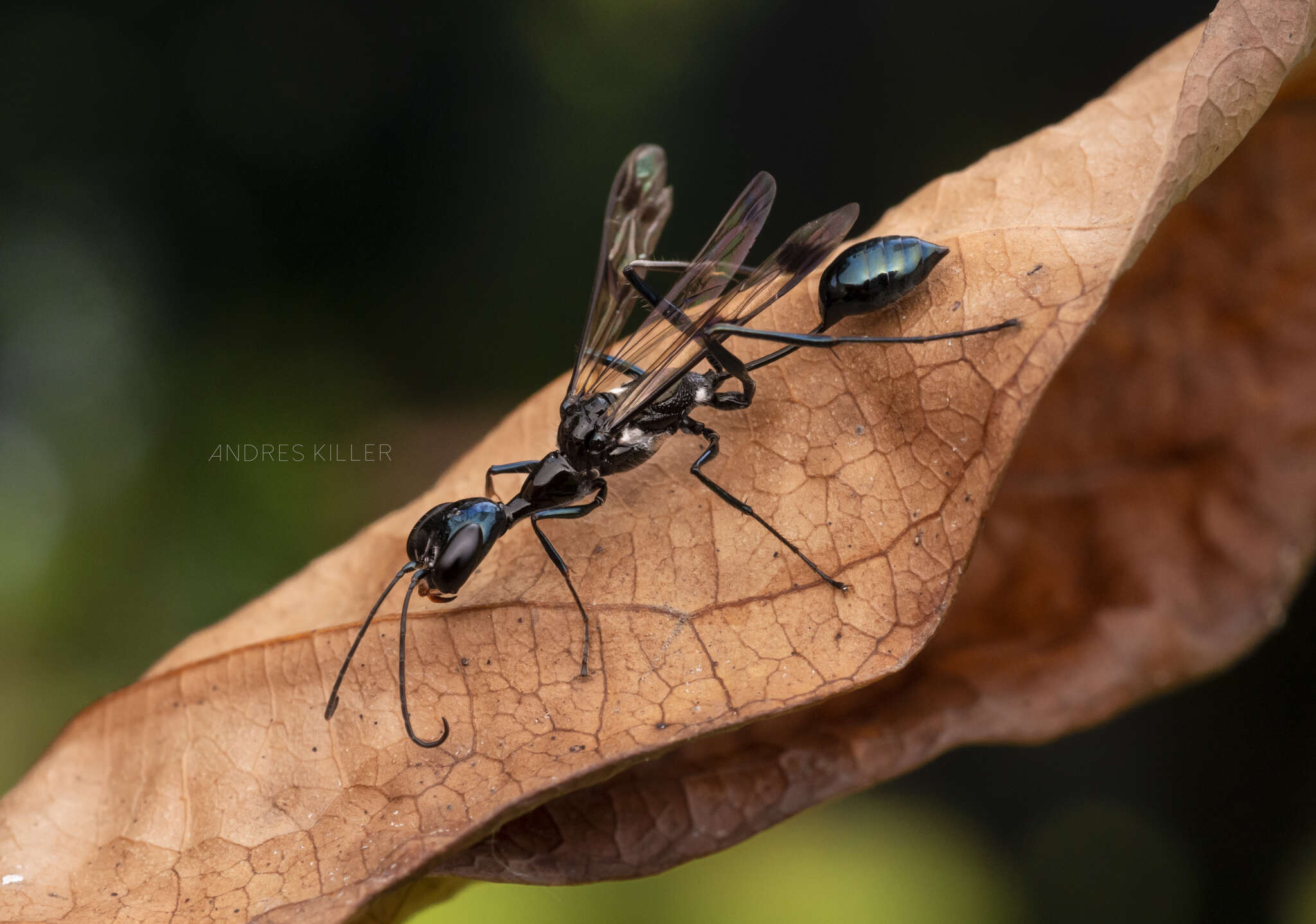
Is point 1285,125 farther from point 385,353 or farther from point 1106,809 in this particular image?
point 385,353

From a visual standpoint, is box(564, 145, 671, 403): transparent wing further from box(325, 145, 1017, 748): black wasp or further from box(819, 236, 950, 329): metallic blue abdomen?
box(819, 236, 950, 329): metallic blue abdomen

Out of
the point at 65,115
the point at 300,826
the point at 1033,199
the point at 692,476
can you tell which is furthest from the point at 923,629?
the point at 65,115

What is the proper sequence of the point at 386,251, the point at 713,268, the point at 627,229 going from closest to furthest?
the point at 713,268 < the point at 627,229 < the point at 386,251

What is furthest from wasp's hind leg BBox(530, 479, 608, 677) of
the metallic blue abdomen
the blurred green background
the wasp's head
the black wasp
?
the blurred green background

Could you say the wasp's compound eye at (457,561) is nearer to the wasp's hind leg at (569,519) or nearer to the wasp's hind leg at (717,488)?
the wasp's hind leg at (569,519)

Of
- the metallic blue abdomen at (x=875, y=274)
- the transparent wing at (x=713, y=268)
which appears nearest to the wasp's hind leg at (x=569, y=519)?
→ the transparent wing at (x=713, y=268)

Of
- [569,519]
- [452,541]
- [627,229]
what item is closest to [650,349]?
[627,229]

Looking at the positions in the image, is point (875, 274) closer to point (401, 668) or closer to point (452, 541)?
point (452, 541)

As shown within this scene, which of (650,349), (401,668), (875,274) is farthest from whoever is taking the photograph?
(650,349)
